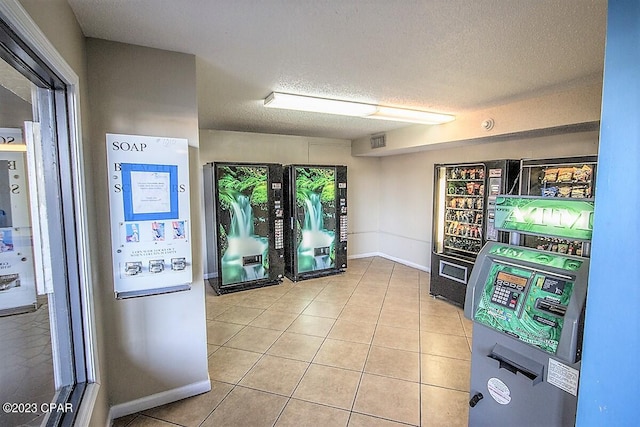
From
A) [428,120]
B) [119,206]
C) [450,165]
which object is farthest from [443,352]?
[119,206]

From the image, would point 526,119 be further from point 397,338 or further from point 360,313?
point 360,313

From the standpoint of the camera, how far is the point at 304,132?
5410 mm

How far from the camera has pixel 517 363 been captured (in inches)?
60.2

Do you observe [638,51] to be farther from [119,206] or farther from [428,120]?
[428,120]

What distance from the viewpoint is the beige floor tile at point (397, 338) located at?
3.13m

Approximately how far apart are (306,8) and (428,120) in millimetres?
2888

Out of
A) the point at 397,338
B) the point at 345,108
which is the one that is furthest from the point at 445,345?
the point at 345,108

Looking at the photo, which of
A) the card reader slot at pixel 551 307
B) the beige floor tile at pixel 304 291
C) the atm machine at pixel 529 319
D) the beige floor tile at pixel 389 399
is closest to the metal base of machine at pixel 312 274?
the beige floor tile at pixel 304 291

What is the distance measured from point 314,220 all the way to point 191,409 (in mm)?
3355

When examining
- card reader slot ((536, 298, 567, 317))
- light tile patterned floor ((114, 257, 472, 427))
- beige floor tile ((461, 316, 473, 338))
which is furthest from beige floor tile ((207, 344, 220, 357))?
card reader slot ((536, 298, 567, 317))

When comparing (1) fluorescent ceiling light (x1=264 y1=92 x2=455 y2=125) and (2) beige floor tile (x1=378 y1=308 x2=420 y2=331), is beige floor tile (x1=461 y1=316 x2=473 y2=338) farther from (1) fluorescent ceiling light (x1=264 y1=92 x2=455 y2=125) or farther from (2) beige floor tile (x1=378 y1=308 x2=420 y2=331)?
(1) fluorescent ceiling light (x1=264 y1=92 x2=455 y2=125)

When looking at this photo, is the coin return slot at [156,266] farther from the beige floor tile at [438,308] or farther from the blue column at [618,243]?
the beige floor tile at [438,308]

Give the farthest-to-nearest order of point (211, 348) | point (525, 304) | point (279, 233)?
1. point (279, 233)
2. point (211, 348)
3. point (525, 304)

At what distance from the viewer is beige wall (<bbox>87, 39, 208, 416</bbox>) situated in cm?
200
